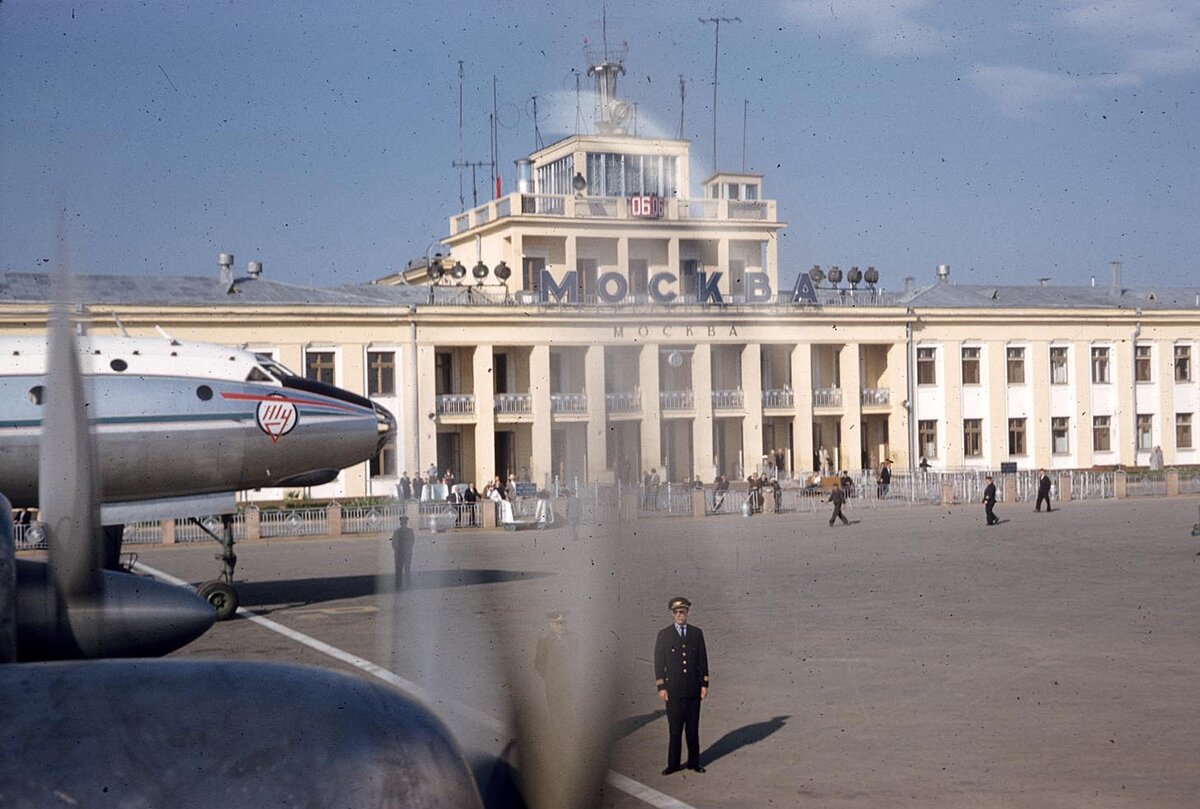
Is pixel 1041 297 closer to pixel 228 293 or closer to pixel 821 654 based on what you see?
pixel 821 654

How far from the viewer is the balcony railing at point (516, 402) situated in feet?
26.6

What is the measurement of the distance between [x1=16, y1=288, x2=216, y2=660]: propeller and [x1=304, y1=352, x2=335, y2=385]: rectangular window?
17.8 m

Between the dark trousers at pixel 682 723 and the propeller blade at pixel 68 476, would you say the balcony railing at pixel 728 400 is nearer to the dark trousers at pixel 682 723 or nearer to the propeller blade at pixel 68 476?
the dark trousers at pixel 682 723

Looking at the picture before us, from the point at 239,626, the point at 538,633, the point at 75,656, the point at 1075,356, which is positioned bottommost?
the point at 239,626

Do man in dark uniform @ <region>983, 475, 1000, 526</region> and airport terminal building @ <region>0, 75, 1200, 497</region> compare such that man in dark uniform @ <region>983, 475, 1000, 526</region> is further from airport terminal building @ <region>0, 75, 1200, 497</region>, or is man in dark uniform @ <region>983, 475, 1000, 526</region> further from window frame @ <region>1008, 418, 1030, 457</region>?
airport terminal building @ <region>0, 75, 1200, 497</region>

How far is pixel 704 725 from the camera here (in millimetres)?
14469

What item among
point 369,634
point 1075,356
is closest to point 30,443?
point 369,634

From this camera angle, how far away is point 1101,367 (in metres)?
11.5

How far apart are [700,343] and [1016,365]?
6448 mm

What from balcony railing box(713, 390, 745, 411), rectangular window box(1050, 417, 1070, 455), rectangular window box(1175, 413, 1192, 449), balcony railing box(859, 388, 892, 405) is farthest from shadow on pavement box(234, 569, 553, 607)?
balcony railing box(713, 390, 745, 411)

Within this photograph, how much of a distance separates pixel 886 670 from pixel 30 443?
1136cm

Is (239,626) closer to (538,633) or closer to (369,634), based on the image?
(369,634)

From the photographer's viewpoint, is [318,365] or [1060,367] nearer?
[1060,367]

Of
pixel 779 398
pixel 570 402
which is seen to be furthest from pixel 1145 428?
pixel 570 402
